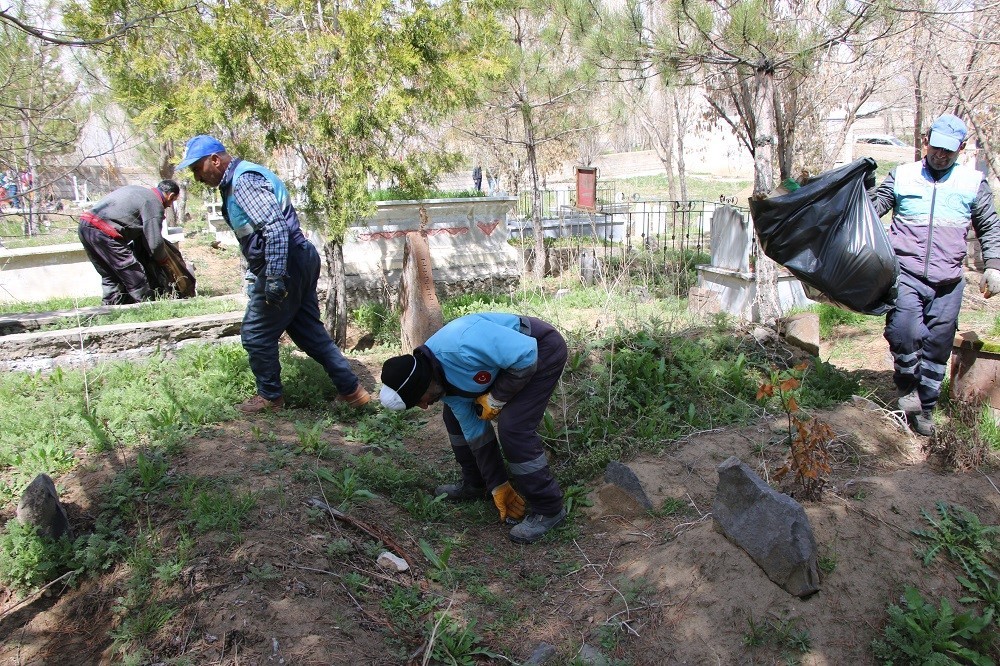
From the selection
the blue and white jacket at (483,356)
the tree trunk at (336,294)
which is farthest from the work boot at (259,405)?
the tree trunk at (336,294)

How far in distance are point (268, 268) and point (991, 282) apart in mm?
4270

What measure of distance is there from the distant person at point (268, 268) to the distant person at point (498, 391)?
1.30 meters

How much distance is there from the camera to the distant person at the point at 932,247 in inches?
151

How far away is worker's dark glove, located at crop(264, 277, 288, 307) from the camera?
3.94m

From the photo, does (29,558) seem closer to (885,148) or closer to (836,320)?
(836,320)

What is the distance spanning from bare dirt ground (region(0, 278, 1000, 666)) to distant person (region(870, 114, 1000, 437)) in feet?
2.12

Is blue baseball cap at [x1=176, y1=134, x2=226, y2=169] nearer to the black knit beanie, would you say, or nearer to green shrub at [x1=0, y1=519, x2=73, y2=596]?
the black knit beanie

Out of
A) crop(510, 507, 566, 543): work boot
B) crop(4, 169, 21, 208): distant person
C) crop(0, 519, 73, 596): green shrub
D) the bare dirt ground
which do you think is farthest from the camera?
crop(4, 169, 21, 208): distant person

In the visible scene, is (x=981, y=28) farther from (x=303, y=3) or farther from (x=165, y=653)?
(x=165, y=653)

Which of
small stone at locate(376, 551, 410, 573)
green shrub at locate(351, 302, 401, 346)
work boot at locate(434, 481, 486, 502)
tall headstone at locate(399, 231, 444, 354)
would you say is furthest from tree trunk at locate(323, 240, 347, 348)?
small stone at locate(376, 551, 410, 573)

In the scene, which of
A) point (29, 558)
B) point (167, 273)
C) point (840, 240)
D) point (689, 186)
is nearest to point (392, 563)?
point (29, 558)

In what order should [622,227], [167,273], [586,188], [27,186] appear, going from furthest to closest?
[622,227] < [586,188] < [27,186] < [167,273]

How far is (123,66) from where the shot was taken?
5.68 meters

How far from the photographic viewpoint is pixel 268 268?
3.96 m
